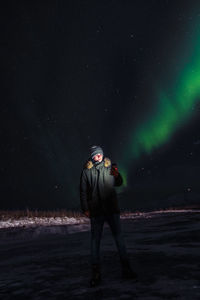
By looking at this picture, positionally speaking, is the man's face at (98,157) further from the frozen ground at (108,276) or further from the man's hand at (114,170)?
the frozen ground at (108,276)

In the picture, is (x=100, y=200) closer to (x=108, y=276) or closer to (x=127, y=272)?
(x=127, y=272)

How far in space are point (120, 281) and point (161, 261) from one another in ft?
4.91

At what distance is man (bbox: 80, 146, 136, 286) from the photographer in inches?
170

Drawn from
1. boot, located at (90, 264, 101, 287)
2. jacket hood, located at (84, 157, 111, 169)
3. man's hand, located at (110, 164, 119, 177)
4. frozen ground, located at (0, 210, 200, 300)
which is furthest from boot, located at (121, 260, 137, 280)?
jacket hood, located at (84, 157, 111, 169)

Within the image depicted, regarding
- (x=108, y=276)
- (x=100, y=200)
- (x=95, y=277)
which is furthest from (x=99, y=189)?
(x=108, y=276)

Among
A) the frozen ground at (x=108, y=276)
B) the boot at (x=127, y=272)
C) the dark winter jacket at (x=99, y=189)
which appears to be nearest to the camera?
the frozen ground at (x=108, y=276)

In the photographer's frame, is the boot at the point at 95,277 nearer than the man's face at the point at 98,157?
Yes

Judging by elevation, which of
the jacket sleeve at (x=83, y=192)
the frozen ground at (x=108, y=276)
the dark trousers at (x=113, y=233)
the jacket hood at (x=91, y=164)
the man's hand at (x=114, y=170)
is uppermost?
the jacket hood at (x=91, y=164)

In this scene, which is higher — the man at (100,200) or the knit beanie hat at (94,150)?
the knit beanie hat at (94,150)

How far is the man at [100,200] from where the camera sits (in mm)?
4312

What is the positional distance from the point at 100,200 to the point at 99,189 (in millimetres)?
159

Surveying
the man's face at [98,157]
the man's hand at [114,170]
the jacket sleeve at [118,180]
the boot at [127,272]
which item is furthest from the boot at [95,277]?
the man's face at [98,157]

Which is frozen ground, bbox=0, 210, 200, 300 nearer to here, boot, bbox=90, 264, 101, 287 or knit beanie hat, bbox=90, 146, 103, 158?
boot, bbox=90, 264, 101, 287

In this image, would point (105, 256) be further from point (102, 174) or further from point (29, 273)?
point (102, 174)
